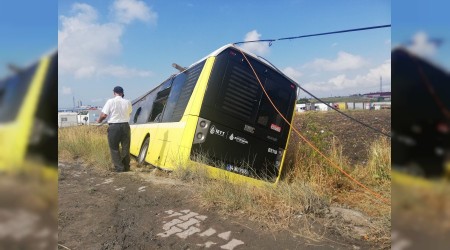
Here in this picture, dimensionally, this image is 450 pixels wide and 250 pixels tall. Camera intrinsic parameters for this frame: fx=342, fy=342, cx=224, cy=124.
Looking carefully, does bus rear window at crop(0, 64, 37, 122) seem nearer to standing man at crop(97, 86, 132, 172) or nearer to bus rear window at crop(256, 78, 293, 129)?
bus rear window at crop(256, 78, 293, 129)

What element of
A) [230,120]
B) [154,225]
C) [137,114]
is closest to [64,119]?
[154,225]

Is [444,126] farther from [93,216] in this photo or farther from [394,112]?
[93,216]

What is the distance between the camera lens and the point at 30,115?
1.06 m

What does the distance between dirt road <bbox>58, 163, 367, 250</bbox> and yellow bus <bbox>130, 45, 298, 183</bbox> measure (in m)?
0.92

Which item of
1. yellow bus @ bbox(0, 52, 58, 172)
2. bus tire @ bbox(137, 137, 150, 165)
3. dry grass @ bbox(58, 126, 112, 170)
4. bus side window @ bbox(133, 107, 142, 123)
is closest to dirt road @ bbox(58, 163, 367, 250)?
yellow bus @ bbox(0, 52, 58, 172)

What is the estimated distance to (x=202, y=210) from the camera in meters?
4.31

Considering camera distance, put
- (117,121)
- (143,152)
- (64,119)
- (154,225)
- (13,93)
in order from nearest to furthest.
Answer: (13,93) → (64,119) → (154,225) → (117,121) → (143,152)

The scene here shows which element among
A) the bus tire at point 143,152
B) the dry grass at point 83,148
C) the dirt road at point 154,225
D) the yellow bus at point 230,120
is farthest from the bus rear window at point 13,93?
the dry grass at point 83,148

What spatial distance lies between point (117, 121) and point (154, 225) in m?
3.90

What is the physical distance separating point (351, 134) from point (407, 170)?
16.9 m

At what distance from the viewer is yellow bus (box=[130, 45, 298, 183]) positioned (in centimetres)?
614

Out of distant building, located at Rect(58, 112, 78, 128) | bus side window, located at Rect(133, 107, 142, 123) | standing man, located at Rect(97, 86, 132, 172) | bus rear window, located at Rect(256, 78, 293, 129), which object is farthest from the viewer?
bus side window, located at Rect(133, 107, 142, 123)

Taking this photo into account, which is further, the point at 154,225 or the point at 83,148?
the point at 83,148

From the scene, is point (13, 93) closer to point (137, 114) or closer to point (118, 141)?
point (118, 141)
